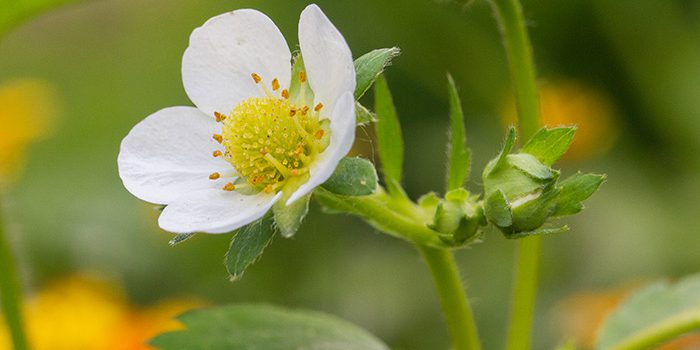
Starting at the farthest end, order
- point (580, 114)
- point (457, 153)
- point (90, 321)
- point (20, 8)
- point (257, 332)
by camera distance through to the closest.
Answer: point (580, 114) → point (90, 321) → point (20, 8) → point (257, 332) → point (457, 153)

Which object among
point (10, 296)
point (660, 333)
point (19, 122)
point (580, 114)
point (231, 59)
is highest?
point (19, 122)

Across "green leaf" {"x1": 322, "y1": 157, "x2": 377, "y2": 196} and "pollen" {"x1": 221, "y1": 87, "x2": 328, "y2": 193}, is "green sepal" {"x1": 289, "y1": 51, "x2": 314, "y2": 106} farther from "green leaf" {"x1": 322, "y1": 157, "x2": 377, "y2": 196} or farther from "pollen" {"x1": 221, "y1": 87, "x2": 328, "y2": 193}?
"green leaf" {"x1": 322, "y1": 157, "x2": 377, "y2": 196}

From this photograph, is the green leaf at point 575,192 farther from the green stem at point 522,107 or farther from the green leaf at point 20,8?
the green leaf at point 20,8

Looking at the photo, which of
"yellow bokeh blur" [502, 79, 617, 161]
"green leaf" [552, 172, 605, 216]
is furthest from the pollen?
"yellow bokeh blur" [502, 79, 617, 161]

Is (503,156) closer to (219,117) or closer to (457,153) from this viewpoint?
(457,153)

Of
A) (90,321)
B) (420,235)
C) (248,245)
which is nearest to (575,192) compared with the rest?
(420,235)

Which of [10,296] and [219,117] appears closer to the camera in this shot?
[219,117]

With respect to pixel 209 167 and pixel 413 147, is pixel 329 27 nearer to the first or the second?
pixel 209 167
